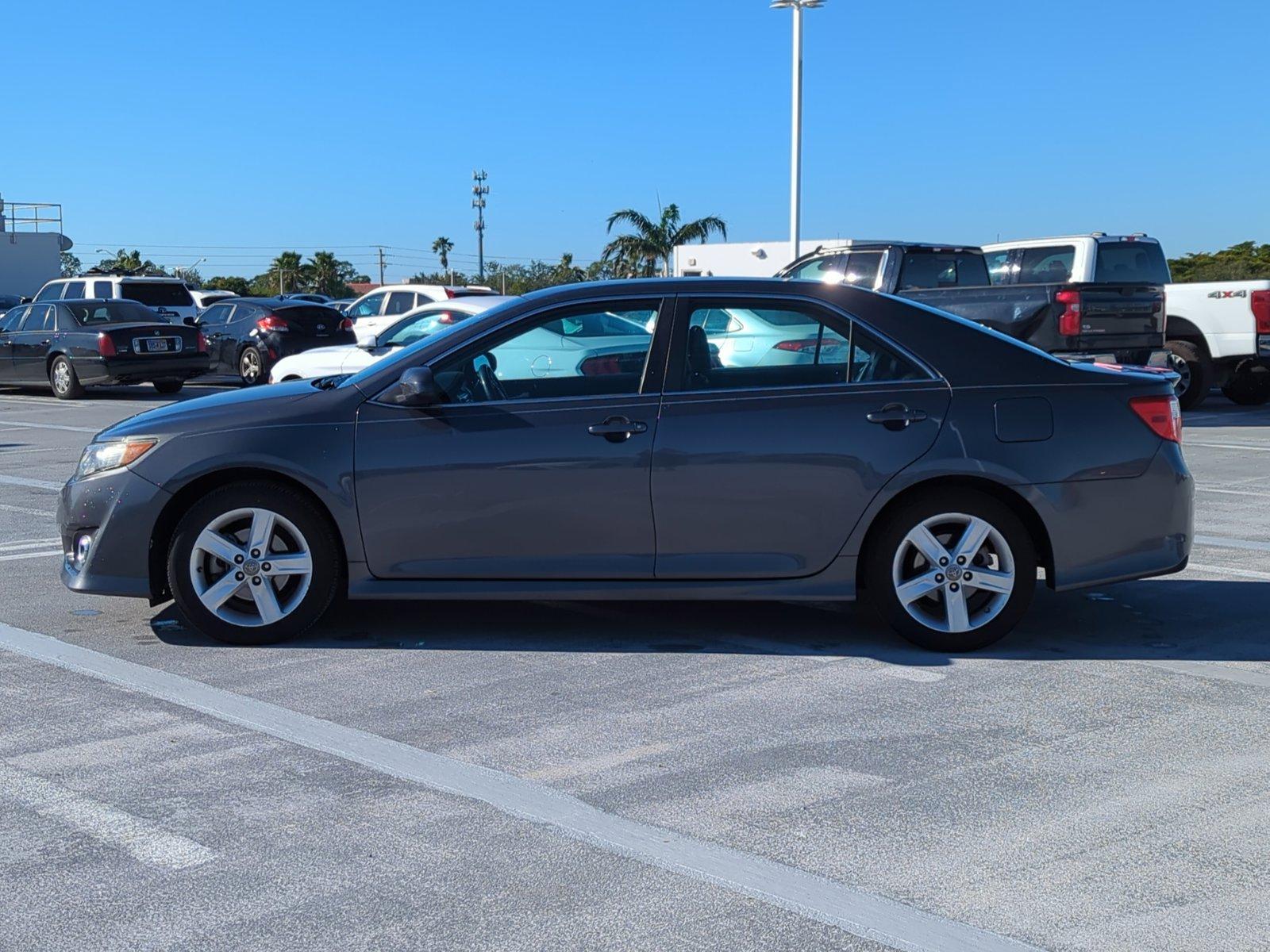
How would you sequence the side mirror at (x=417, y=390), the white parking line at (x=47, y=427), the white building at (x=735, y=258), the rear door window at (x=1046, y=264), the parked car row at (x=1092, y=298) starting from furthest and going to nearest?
the white building at (x=735, y=258)
the rear door window at (x=1046, y=264)
the white parking line at (x=47, y=427)
the parked car row at (x=1092, y=298)
the side mirror at (x=417, y=390)

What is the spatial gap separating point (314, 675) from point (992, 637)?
109 inches

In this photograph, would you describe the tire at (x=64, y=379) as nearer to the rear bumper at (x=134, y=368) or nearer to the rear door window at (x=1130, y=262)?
the rear bumper at (x=134, y=368)

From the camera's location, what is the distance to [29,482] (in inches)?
464

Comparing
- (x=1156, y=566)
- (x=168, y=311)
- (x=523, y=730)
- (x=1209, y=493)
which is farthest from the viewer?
(x=168, y=311)

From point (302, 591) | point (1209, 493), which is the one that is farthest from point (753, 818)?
point (1209, 493)

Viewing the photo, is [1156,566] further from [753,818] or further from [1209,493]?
[1209,493]

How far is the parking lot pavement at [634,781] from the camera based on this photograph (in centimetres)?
344

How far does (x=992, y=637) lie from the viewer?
235 inches

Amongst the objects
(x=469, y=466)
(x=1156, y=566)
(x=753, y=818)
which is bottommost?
(x=753, y=818)

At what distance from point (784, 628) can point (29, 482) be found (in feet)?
25.4

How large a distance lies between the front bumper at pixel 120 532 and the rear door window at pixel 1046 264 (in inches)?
554

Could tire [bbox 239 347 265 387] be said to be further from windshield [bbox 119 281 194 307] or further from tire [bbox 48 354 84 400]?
windshield [bbox 119 281 194 307]

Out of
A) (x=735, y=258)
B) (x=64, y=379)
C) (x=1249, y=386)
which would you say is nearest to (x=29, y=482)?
(x=64, y=379)

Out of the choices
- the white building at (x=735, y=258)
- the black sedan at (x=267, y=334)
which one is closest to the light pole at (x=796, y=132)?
the white building at (x=735, y=258)
